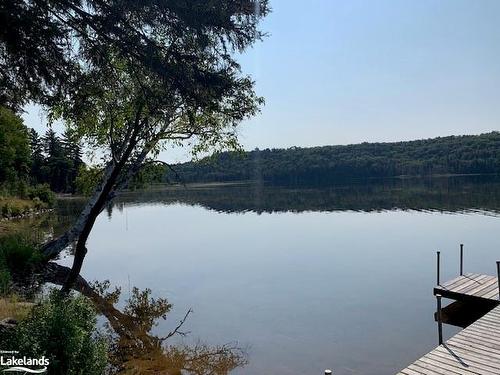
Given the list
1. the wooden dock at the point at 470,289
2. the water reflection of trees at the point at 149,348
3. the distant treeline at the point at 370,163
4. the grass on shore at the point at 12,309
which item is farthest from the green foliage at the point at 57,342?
the distant treeline at the point at 370,163

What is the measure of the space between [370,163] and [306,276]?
15354cm

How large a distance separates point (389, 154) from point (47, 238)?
6572 inches

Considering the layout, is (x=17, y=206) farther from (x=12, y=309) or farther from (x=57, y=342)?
(x=57, y=342)

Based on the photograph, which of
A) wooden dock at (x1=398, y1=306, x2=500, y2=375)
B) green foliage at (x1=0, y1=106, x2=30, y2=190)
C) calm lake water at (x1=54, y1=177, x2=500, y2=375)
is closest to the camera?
wooden dock at (x1=398, y1=306, x2=500, y2=375)

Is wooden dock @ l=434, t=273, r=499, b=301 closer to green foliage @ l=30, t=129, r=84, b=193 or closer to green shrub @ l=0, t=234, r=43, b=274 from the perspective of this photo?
green shrub @ l=0, t=234, r=43, b=274

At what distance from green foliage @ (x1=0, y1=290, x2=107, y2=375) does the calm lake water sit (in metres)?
5.93

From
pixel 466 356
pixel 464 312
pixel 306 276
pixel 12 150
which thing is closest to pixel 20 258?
pixel 306 276

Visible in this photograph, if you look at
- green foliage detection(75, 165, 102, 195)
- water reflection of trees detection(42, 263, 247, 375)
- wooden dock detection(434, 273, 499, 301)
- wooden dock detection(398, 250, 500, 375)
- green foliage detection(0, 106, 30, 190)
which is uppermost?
green foliage detection(0, 106, 30, 190)

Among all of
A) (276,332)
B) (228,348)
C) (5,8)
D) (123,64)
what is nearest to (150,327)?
(228,348)

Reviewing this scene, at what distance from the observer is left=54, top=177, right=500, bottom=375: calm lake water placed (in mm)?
15438

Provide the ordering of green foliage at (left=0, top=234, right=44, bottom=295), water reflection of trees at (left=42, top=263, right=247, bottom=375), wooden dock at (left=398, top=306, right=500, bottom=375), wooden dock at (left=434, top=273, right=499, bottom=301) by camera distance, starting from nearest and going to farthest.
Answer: wooden dock at (left=398, top=306, right=500, bottom=375) < water reflection of trees at (left=42, top=263, right=247, bottom=375) < wooden dock at (left=434, top=273, right=499, bottom=301) < green foliage at (left=0, top=234, right=44, bottom=295)

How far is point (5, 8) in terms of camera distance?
8367 mm

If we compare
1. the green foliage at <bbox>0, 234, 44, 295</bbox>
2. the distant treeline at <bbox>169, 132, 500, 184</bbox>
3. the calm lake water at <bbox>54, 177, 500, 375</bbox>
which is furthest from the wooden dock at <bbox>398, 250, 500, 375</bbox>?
the distant treeline at <bbox>169, 132, 500, 184</bbox>

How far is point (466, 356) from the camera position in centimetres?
1159
